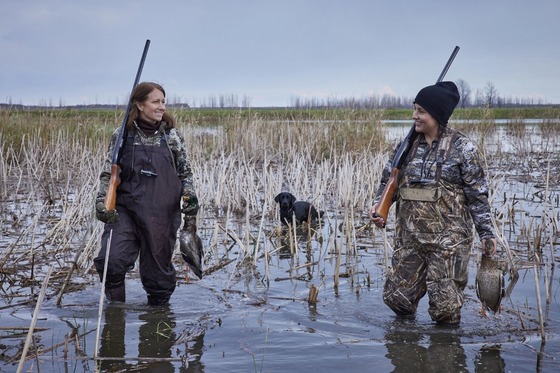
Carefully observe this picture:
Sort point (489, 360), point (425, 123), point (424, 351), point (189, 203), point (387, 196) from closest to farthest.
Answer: point (489, 360) → point (424, 351) → point (425, 123) → point (387, 196) → point (189, 203)

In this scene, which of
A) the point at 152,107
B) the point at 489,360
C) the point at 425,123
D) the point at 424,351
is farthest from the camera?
the point at 152,107

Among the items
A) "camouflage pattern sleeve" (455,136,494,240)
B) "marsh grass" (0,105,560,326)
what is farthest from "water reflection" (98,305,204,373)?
"camouflage pattern sleeve" (455,136,494,240)

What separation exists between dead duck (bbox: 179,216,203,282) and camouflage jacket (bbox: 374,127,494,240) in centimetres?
168

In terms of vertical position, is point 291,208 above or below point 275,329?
above

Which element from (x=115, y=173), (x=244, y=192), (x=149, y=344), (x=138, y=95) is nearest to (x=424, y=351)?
(x=149, y=344)

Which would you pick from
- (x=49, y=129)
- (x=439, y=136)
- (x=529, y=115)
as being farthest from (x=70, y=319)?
(x=529, y=115)

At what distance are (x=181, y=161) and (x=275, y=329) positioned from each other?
149 cm

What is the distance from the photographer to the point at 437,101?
4.71m

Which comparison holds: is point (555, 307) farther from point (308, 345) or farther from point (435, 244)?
point (308, 345)

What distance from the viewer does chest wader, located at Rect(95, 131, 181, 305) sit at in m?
5.25

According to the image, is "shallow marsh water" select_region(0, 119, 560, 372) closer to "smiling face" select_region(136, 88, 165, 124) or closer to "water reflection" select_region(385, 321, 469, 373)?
"water reflection" select_region(385, 321, 469, 373)

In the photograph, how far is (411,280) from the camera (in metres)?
4.93

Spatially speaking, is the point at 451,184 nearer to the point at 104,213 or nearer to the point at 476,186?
the point at 476,186

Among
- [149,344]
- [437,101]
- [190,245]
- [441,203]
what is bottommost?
[149,344]
